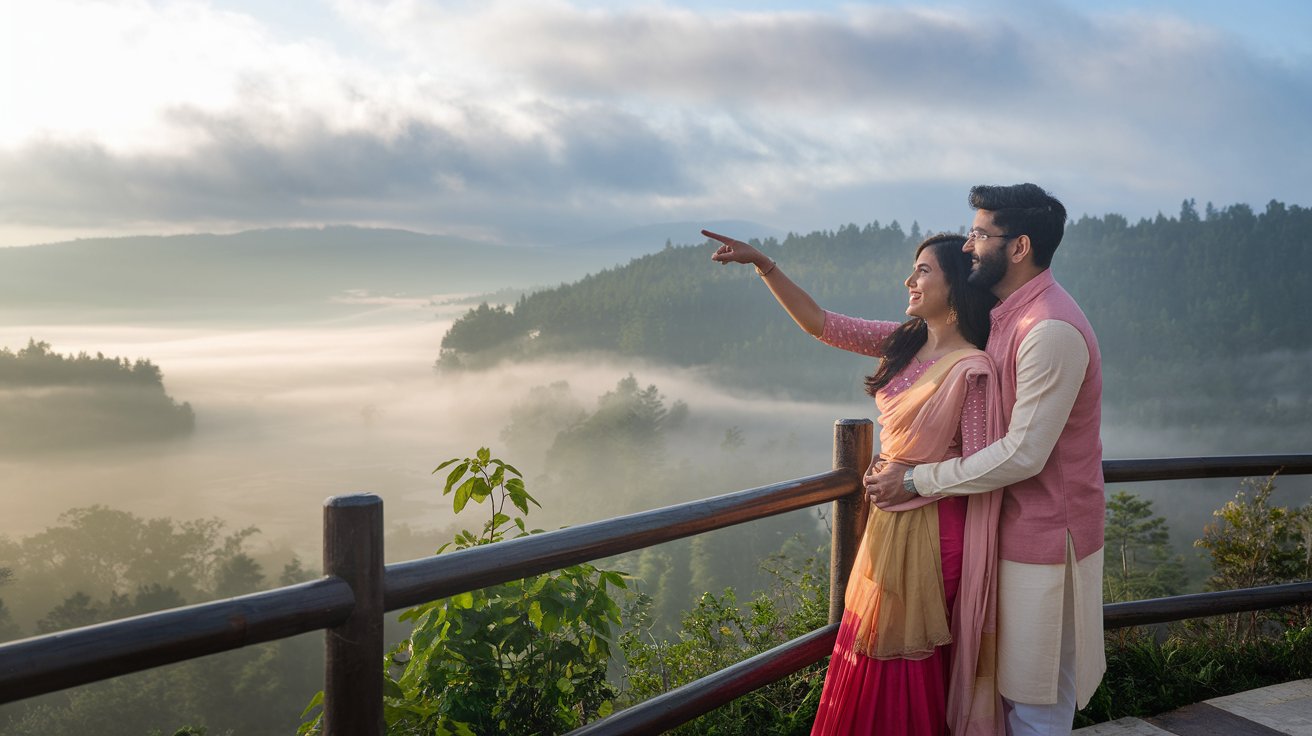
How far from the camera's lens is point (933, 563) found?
83.4 inches

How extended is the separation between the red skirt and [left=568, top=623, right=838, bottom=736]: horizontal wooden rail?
319 mm

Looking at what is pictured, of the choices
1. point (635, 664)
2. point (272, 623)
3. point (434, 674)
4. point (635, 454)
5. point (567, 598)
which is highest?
point (272, 623)

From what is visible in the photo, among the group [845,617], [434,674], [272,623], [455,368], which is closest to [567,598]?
[434,674]

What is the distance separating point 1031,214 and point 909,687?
107 centimetres

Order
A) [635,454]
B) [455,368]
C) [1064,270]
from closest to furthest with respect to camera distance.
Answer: [635,454] < [1064,270] < [455,368]

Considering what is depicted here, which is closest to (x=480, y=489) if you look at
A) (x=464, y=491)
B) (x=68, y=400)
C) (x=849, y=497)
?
(x=464, y=491)

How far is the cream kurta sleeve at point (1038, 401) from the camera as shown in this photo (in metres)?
1.94

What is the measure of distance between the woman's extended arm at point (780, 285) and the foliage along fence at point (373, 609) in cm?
A: 31

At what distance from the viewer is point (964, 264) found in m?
2.18

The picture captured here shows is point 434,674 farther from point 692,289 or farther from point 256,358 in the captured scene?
point 256,358

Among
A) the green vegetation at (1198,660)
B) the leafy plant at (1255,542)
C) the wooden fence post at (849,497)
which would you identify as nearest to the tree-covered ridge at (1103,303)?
the leafy plant at (1255,542)

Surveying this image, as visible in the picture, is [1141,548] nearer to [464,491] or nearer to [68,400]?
[464,491]

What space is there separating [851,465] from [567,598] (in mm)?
849

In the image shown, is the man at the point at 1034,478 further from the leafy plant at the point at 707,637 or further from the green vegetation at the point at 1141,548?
the green vegetation at the point at 1141,548
